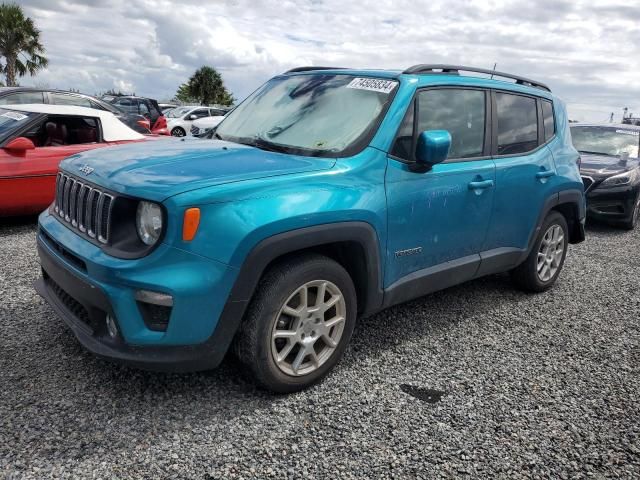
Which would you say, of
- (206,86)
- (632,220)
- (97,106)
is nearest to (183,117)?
(97,106)

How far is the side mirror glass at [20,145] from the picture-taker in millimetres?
5715

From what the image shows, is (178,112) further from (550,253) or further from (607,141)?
(550,253)

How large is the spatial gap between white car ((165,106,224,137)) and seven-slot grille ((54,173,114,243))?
18.1 meters

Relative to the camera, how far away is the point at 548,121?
15.4 feet

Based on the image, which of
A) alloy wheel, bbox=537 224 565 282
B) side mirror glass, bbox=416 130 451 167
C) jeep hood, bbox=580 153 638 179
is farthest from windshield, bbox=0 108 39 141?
jeep hood, bbox=580 153 638 179

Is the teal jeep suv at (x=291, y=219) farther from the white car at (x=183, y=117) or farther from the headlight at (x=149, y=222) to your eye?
the white car at (x=183, y=117)

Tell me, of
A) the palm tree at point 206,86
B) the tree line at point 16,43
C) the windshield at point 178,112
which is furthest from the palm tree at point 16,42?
the palm tree at point 206,86

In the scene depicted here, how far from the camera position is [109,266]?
8.12 feet

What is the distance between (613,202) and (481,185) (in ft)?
18.6

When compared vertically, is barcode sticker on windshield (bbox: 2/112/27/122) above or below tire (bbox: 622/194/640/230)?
above

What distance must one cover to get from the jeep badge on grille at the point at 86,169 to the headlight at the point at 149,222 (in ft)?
1.91

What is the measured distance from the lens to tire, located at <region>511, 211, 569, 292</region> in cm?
471

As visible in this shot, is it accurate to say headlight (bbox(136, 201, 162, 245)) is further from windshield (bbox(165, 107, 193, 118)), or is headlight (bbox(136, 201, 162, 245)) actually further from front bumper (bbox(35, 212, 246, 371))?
windshield (bbox(165, 107, 193, 118))

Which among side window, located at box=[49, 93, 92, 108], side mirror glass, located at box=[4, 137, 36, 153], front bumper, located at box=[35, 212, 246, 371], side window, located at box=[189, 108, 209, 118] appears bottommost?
front bumper, located at box=[35, 212, 246, 371]
